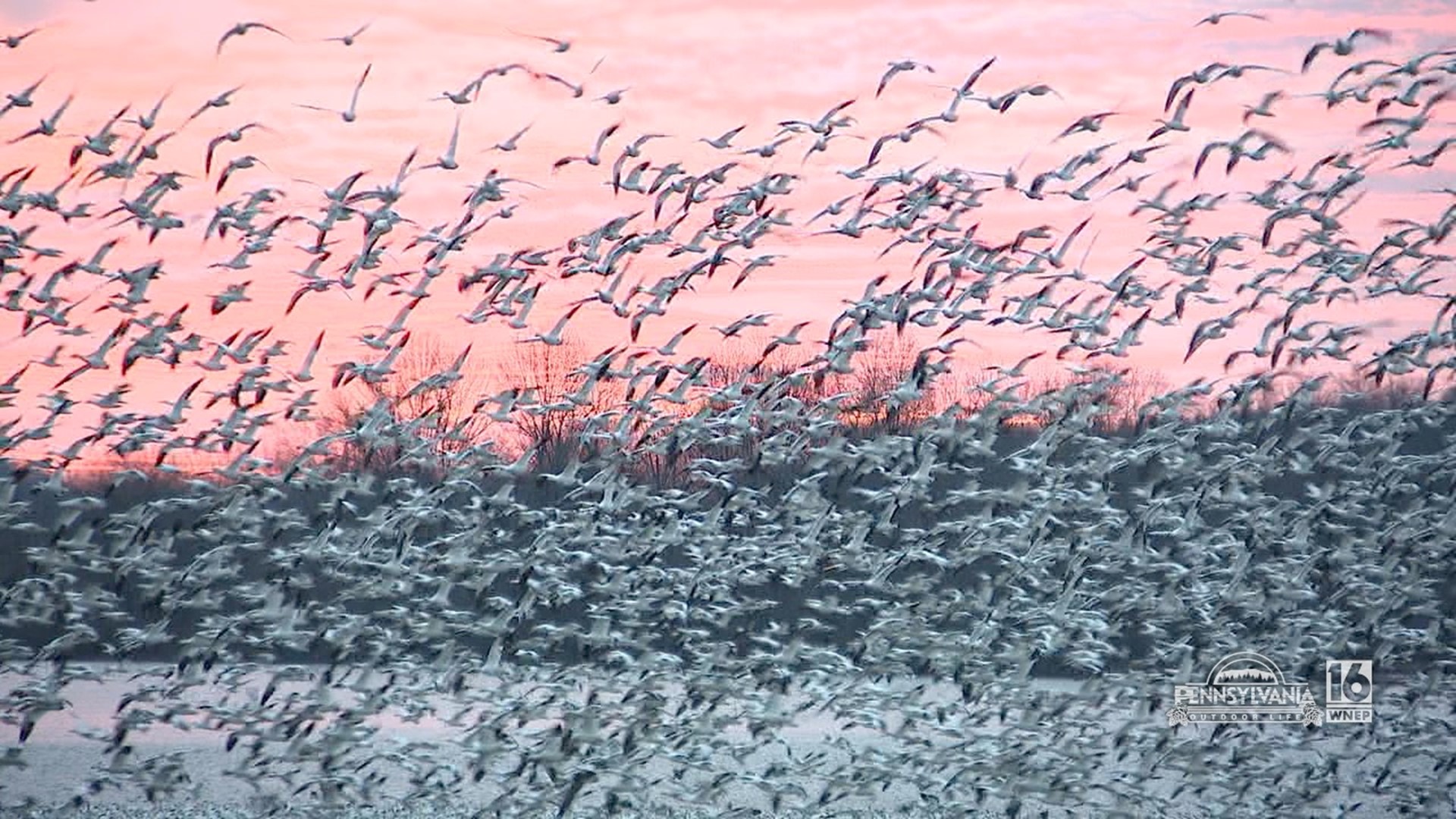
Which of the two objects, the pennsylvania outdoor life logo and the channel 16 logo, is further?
the pennsylvania outdoor life logo

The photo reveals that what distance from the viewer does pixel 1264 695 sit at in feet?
108

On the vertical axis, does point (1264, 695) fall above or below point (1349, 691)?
below

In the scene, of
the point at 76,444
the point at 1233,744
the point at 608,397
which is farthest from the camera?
the point at 608,397

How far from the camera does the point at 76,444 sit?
27172mm

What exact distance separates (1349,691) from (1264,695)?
1.80m

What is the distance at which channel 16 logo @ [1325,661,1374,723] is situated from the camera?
3119 centimetres

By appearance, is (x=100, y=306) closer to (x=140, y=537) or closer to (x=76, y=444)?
(x=76, y=444)

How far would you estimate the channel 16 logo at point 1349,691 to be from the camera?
3119cm

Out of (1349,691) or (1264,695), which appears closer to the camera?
(1349,691)

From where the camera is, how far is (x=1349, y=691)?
31.6 m

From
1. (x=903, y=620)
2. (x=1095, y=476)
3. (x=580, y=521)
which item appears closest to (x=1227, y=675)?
(x=1095, y=476)

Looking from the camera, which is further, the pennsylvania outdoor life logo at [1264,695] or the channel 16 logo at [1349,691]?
the pennsylvania outdoor life logo at [1264,695]

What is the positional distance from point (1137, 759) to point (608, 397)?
2092cm

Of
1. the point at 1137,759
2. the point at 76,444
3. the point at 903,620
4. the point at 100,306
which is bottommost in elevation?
the point at 1137,759
